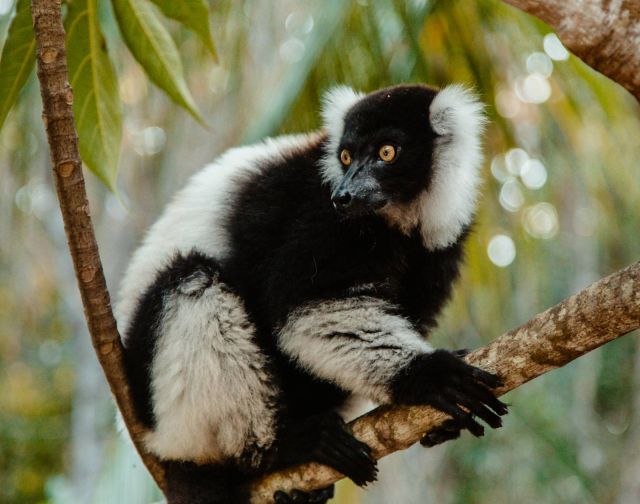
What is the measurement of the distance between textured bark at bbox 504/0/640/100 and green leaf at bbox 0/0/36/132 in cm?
207

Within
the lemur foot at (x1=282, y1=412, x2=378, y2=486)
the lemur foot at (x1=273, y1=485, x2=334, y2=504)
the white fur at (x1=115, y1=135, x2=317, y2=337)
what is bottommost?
the lemur foot at (x1=273, y1=485, x2=334, y2=504)

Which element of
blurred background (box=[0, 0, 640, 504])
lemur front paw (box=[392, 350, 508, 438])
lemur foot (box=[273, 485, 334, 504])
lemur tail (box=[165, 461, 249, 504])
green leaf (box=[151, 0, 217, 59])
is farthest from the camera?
blurred background (box=[0, 0, 640, 504])

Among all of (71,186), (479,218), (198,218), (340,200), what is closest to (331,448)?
(340,200)

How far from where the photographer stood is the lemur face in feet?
13.9

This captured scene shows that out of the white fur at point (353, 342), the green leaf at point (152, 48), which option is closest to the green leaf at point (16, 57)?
the green leaf at point (152, 48)

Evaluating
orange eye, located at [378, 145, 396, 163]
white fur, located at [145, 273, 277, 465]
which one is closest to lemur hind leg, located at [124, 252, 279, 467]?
white fur, located at [145, 273, 277, 465]

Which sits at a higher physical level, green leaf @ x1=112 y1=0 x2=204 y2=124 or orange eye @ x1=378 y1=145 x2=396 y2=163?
green leaf @ x1=112 y1=0 x2=204 y2=124

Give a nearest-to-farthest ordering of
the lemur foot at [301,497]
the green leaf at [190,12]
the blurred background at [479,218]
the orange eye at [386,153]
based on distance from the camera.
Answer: the green leaf at [190,12]
the lemur foot at [301,497]
the orange eye at [386,153]
the blurred background at [479,218]

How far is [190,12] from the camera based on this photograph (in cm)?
336

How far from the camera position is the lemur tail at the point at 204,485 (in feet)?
12.7

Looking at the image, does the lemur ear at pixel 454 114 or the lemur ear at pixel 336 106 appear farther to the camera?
the lemur ear at pixel 336 106

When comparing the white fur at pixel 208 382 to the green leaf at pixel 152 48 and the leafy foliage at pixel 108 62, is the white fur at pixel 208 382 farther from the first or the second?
the green leaf at pixel 152 48

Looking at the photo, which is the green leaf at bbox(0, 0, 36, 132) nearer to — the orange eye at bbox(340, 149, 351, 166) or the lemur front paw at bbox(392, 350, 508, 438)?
the orange eye at bbox(340, 149, 351, 166)

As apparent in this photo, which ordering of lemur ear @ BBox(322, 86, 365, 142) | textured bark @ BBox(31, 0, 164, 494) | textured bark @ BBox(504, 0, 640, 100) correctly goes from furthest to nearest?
lemur ear @ BBox(322, 86, 365, 142) < textured bark @ BBox(31, 0, 164, 494) < textured bark @ BBox(504, 0, 640, 100)
